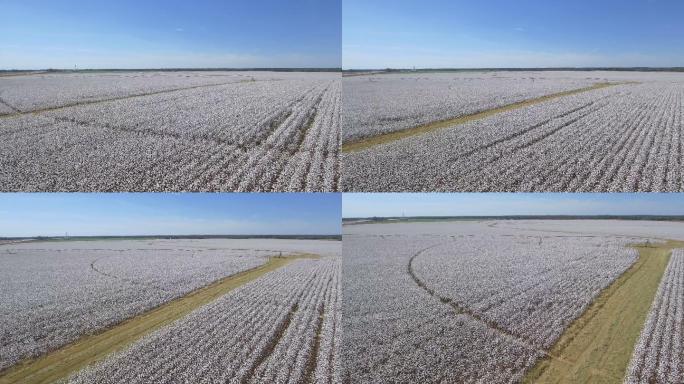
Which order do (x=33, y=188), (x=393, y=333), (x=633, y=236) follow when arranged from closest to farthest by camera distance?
(x=33, y=188) → (x=393, y=333) → (x=633, y=236)

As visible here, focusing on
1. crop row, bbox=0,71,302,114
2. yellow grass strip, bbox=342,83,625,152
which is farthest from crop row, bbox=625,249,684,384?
crop row, bbox=0,71,302,114

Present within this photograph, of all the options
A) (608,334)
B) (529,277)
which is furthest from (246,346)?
(608,334)

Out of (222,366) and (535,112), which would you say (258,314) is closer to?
(222,366)

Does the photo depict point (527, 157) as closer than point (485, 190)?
No

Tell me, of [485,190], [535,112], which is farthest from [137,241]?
[535,112]

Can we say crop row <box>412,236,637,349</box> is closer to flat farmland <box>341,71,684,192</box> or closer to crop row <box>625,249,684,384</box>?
crop row <box>625,249,684,384</box>

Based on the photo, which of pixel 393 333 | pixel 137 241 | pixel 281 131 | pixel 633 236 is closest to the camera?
pixel 393 333

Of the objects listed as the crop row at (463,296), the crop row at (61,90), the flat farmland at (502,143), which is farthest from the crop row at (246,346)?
the crop row at (61,90)

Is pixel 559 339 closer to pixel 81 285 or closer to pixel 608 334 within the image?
pixel 608 334
